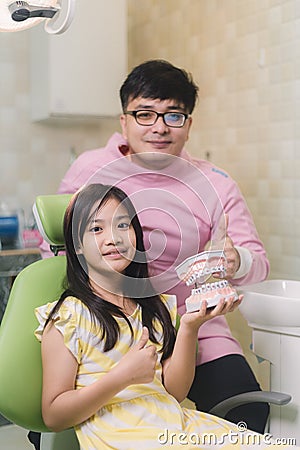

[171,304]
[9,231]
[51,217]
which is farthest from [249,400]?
[9,231]

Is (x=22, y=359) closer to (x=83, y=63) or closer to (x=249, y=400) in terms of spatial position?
(x=249, y=400)

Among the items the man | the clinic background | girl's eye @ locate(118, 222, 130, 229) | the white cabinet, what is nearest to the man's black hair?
the man

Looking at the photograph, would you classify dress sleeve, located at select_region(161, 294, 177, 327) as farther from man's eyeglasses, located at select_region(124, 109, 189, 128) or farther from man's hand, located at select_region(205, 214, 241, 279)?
man's eyeglasses, located at select_region(124, 109, 189, 128)

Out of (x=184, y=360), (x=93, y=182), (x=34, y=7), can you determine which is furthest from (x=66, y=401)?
(x=34, y=7)

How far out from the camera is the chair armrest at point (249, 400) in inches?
64.7

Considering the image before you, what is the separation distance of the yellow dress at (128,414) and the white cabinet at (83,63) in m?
1.60

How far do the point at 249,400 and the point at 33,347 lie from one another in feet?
1.83

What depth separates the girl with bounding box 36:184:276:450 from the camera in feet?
4.80

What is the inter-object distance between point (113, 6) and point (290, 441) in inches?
84.0

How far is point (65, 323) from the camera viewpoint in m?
1.55

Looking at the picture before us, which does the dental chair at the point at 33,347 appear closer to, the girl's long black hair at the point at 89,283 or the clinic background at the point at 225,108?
the girl's long black hair at the point at 89,283

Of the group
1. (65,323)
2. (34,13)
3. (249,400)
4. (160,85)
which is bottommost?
(249,400)

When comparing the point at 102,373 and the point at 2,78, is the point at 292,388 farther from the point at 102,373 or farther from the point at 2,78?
the point at 2,78

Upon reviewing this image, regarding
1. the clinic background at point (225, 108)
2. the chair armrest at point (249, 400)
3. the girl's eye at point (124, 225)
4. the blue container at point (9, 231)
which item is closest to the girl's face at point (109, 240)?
the girl's eye at point (124, 225)
